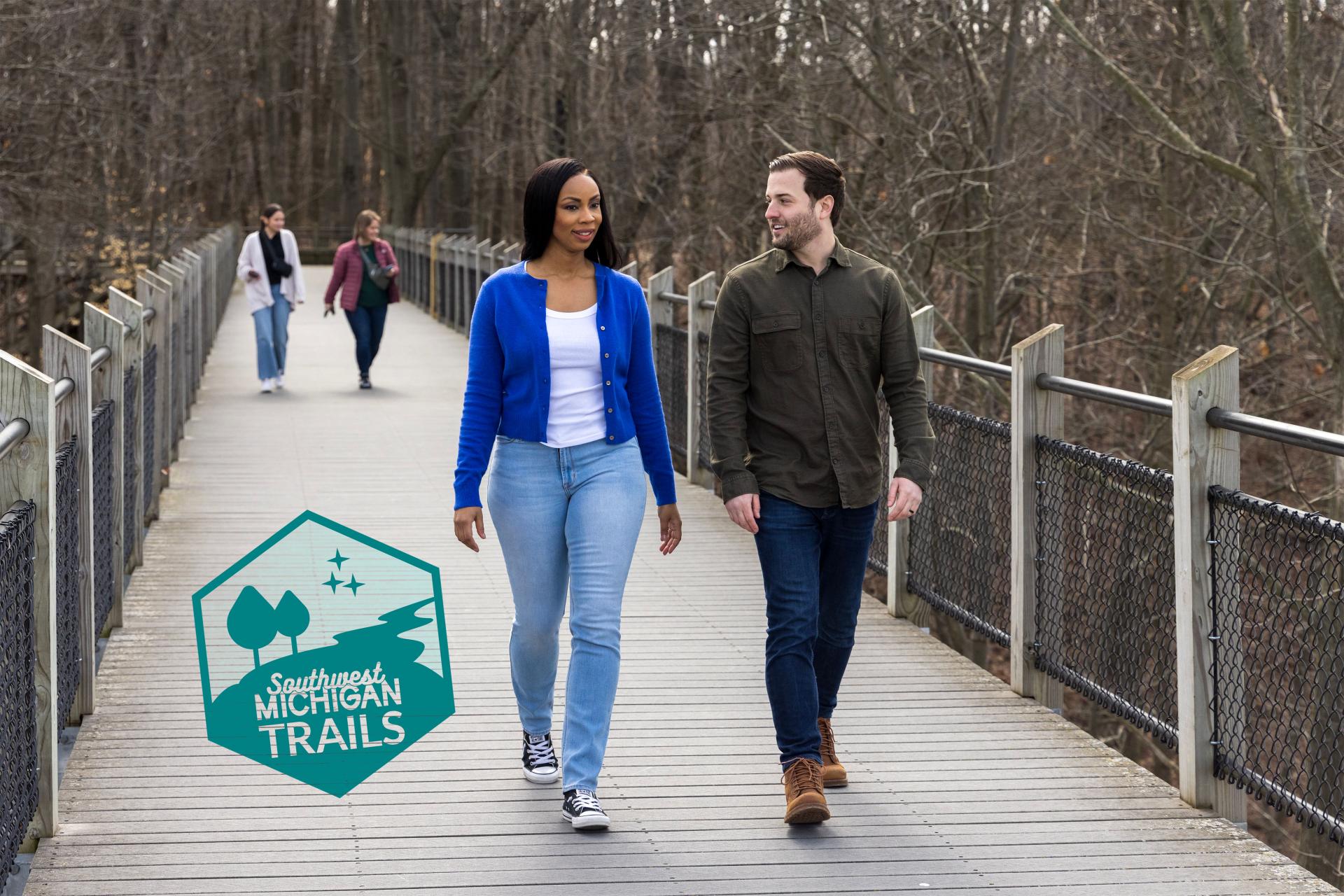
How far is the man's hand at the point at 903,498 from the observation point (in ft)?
16.3

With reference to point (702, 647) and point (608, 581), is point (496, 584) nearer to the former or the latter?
point (702, 647)

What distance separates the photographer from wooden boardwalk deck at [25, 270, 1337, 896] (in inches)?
185

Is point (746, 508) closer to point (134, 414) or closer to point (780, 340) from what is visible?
point (780, 340)

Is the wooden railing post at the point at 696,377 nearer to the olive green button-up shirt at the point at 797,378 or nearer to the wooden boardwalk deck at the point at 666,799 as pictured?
the wooden boardwalk deck at the point at 666,799

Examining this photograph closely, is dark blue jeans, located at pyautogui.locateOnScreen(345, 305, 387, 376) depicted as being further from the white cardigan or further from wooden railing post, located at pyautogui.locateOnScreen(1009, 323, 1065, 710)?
wooden railing post, located at pyautogui.locateOnScreen(1009, 323, 1065, 710)

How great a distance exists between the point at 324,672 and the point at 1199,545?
2.69 m

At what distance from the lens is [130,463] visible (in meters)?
8.79

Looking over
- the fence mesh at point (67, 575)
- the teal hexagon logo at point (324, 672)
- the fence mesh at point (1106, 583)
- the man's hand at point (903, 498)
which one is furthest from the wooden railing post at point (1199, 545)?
the fence mesh at point (67, 575)

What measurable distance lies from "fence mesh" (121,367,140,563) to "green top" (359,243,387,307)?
8943 millimetres

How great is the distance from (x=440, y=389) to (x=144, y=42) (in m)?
17.0

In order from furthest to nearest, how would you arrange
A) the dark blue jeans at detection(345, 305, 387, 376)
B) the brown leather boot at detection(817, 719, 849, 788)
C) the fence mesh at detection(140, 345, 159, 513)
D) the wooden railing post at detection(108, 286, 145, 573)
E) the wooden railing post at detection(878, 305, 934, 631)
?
the dark blue jeans at detection(345, 305, 387, 376) → the fence mesh at detection(140, 345, 159, 513) → the wooden railing post at detection(108, 286, 145, 573) → the wooden railing post at detection(878, 305, 934, 631) → the brown leather boot at detection(817, 719, 849, 788)

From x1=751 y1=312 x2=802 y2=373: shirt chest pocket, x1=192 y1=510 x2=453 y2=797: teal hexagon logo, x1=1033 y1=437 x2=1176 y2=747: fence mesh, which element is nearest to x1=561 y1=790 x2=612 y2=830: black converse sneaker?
x1=192 y1=510 x2=453 y2=797: teal hexagon logo

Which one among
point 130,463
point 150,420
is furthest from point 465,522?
point 150,420

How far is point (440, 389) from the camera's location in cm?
1850
